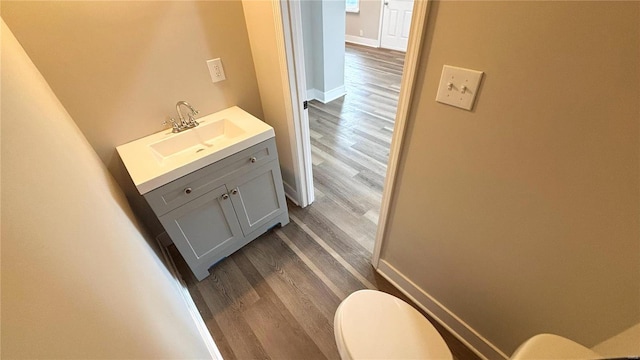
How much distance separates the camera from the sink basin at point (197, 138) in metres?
1.35

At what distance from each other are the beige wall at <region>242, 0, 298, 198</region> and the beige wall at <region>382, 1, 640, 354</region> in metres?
0.79

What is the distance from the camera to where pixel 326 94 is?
340 cm

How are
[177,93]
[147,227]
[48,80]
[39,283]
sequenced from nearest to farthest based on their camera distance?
[39,283], [48,80], [177,93], [147,227]

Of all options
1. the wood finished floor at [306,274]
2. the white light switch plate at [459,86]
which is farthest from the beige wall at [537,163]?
the wood finished floor at [306,274]

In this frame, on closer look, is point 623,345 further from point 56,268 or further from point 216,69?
point 216,69

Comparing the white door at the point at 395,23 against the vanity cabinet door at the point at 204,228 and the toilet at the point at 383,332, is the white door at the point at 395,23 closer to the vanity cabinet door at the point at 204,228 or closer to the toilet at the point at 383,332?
the vanity cabinet door at the point at 204,228

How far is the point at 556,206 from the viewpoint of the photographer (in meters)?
0.73

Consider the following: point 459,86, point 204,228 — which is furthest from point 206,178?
point 459,86

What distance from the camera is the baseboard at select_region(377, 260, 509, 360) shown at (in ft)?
3.84

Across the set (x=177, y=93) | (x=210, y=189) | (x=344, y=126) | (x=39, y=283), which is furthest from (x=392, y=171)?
(x=344, y=126)

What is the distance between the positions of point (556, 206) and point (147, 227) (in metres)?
1.93

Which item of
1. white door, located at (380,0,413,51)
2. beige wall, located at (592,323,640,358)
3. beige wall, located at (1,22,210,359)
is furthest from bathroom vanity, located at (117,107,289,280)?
white door, located at (380,0,413,51)

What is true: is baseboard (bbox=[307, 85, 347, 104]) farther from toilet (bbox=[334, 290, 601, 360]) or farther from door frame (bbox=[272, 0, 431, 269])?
toilet (bbox=[334, 290, 601, 360])

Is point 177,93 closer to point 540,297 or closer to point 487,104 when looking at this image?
point 487,104
